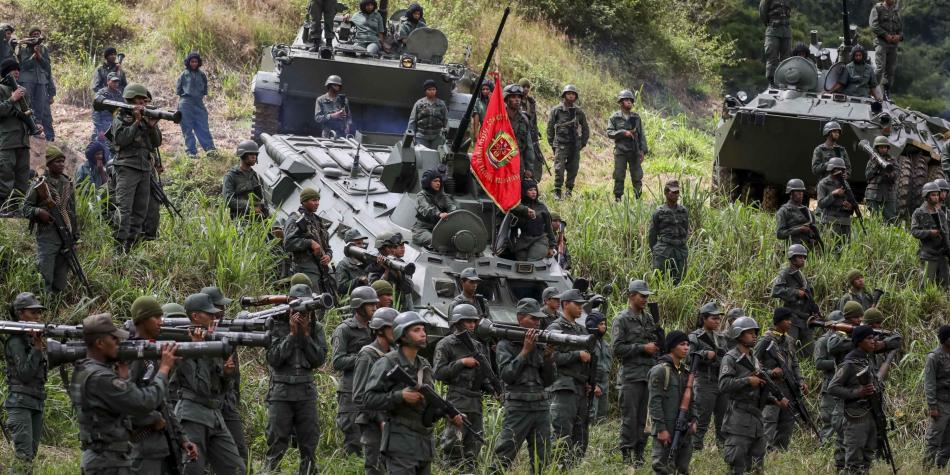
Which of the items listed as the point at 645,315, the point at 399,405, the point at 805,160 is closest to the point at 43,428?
the point at 399,405

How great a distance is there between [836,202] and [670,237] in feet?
7.54

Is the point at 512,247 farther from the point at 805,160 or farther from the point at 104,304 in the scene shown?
the point at 805,160

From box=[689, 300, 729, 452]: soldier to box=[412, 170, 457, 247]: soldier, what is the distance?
2.65 m

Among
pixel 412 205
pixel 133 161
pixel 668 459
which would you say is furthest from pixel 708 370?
pixel 133 161

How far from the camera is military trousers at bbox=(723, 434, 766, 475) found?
11.2 metres

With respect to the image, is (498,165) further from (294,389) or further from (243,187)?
(294,389)

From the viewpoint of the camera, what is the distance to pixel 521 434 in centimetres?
1075

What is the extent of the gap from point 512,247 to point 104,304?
3.74 metres

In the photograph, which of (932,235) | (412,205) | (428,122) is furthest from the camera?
(428,122)

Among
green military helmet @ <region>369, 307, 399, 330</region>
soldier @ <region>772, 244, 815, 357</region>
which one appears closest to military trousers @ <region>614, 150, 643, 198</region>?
soldier @ <region>772, 244, 815, 357</region>

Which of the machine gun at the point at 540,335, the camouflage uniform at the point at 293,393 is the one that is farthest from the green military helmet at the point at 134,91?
the machine gun at the point at 540,335

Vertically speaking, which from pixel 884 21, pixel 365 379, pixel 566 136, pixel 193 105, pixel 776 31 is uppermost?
pixel 884 21

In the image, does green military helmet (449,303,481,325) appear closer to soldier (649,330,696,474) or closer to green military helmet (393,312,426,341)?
green military helmet (393,312,426,341)

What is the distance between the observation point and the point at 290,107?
19.8 meters
